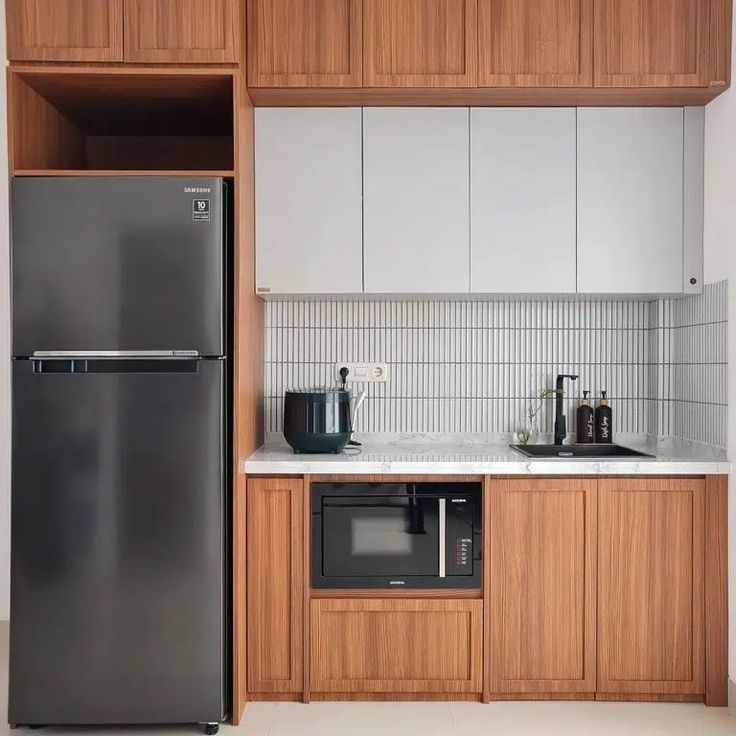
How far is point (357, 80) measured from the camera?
8.27 ft

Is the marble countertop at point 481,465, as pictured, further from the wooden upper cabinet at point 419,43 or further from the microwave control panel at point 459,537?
the wooden upper cabinet at point 419,43

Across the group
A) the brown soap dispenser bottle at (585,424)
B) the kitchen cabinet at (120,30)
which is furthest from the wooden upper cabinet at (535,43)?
the brown soap dispenser bottle at (585,424)

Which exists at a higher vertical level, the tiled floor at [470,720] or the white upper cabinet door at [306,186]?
the white upper cabinet door at [306,186]

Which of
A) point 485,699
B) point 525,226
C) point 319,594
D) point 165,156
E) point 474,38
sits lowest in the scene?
point 485,699

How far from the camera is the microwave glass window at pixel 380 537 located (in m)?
2.54

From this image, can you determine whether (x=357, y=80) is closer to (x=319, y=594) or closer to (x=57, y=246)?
(x=57, y=246)

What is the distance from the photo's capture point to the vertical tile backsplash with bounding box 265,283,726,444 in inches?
121

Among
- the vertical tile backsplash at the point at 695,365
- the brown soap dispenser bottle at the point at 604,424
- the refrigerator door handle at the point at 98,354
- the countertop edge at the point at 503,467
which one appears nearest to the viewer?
the refrigerator door handle at the point at 98,354

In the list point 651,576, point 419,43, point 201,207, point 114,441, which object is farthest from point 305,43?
point 651,576

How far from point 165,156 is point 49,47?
0.74 m

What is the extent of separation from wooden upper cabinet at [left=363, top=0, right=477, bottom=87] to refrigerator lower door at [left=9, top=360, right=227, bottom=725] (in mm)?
1181

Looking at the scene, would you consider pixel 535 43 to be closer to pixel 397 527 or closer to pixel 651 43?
pixel 651 43

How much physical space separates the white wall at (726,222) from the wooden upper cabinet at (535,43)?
0.50 m

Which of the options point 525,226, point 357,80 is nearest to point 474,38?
point 357,80
